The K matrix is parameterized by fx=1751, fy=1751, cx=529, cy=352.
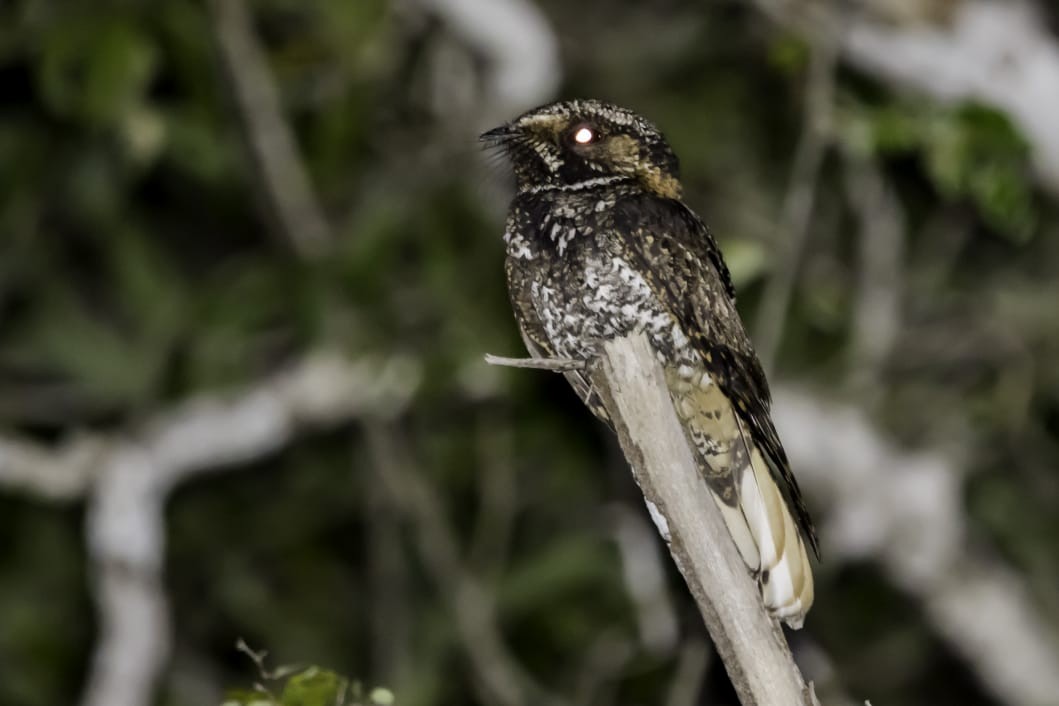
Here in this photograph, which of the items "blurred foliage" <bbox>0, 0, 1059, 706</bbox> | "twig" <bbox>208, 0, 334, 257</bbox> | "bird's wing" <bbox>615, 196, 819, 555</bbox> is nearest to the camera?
"bird's wing" <bbox>615, 196, 819, 555</bbox>

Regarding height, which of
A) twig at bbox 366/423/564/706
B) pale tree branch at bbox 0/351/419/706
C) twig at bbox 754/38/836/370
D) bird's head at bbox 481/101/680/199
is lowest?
Answer: twig at bbox 366/423/564/706

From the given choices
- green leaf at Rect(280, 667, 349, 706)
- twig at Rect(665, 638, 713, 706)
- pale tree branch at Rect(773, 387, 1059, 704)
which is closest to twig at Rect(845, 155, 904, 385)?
pale tree branch at Rect(773, 387, 1059, 704)

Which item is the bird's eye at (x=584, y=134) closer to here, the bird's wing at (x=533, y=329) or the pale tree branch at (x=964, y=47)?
the bird's wing at (x=533, y=329)

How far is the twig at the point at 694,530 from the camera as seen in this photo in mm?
2686

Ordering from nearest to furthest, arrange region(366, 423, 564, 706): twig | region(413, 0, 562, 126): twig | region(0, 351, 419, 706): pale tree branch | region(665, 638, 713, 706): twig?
region(665, 638, 713, 706): twig
region(0, 351, 419, 706): pale tree branch
region(413, 0, 562, 126): twig
region(366, 423, 564, 706): twig

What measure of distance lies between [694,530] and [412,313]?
3030 millimetres

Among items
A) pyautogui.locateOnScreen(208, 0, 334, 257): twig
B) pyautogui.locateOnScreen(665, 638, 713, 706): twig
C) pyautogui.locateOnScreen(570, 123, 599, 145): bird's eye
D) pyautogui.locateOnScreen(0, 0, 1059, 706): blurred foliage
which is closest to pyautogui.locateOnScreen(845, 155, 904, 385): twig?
pyautogui.locateOnScreen(0, 0, 1059, 706): blurred foliage

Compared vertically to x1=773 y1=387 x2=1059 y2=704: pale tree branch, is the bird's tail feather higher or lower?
higher

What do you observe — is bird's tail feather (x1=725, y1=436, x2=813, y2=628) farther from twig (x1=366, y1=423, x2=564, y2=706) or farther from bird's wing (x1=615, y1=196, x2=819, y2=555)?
twig (x1=366, y1=423, x2=564, y2=706)

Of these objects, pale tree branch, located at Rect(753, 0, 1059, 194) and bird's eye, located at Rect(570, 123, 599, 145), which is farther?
pale tree branch, located at Rect(753, 0, 1059, 194)

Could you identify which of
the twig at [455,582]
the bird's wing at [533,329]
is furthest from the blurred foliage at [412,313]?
the bird's wing at [533,329]

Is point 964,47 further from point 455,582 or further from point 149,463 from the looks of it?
point 149,463

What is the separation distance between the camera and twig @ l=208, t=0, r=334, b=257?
5.80m

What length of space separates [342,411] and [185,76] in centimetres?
130
